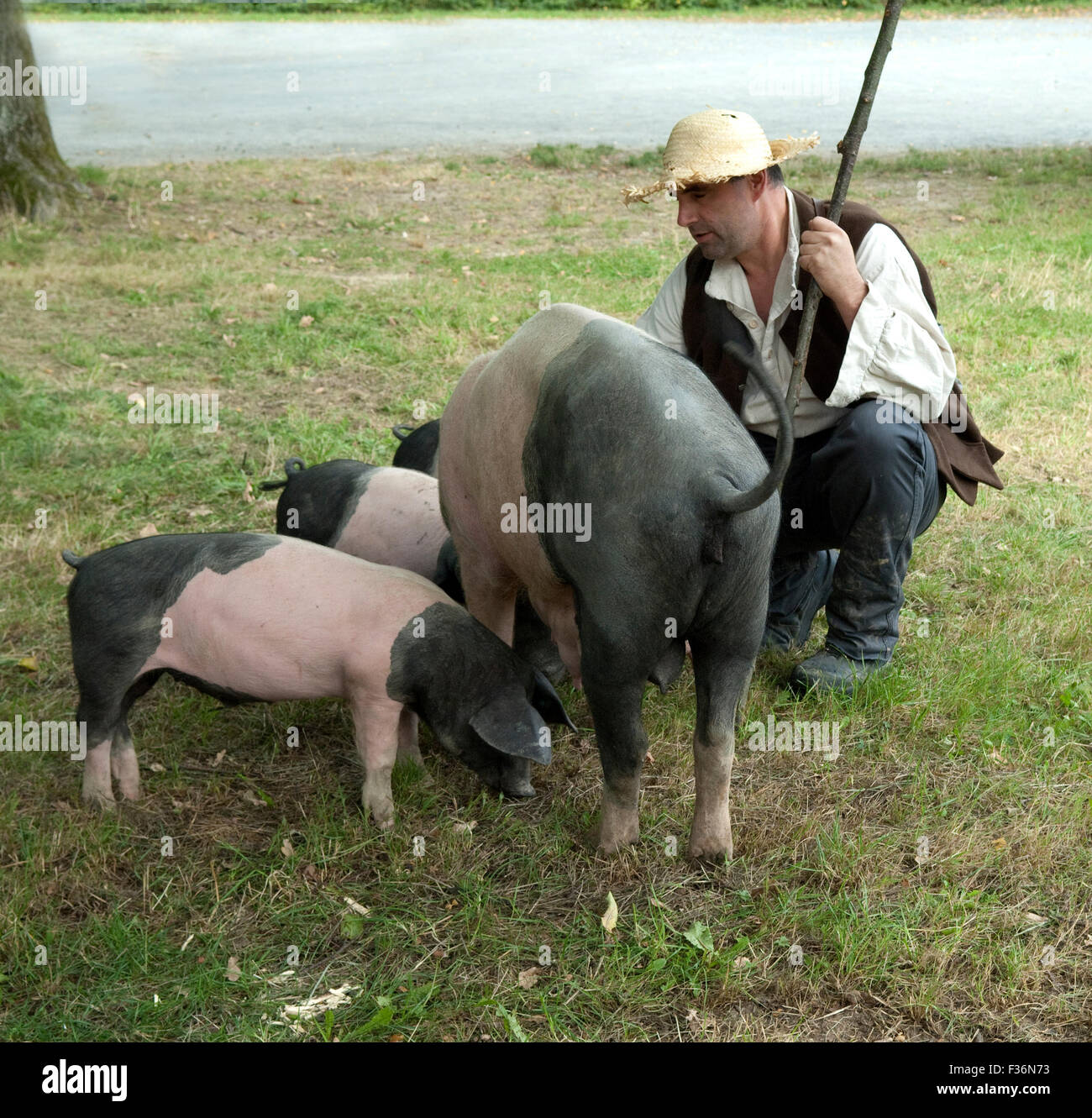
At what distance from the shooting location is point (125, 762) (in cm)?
331

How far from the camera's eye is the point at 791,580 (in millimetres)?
4145

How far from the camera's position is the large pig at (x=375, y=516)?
4.05 m

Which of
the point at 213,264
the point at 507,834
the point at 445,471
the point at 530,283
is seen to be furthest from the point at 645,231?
the point at 507,834

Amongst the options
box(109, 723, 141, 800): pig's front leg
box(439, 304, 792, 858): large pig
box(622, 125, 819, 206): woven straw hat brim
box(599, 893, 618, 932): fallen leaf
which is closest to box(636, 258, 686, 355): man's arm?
box(622, 125, 819, 206): woven straw hat brim

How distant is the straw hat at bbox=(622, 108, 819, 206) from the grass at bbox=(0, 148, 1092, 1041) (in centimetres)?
161

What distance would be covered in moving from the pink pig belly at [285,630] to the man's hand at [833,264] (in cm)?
143

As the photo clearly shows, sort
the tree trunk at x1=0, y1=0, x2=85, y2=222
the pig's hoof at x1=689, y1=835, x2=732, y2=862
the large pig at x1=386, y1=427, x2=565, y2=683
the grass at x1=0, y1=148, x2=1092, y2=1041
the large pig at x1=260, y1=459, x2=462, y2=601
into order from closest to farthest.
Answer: the grass at x1=0, y1=148, x2=1092, y2=1041 < the pig's hoof at x1=689, y1=835, x2=732, y2=862 < the large pig at x1=386, y1=427, x2=565, y2=683 < the large pig at x1=260, y1=459, x2=462, y2=601 < the tree trunk at x1=0, y1=0, x2=85, y2=222

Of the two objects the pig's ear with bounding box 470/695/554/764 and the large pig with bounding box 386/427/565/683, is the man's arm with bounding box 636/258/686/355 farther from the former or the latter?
the pig's ear with bounding box 470/695/554/764

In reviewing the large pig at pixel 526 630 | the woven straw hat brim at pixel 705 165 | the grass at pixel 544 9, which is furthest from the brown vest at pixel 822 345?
the grass at pixel 544 9

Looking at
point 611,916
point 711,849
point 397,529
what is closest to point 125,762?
point 397,529

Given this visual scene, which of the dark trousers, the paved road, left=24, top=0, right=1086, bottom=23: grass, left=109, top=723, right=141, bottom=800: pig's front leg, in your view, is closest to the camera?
left=109, top=723, right=141, bottom=800: pig's front leg

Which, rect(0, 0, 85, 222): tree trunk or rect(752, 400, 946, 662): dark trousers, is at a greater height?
rect(0, 0, 85, 222): tree trunk

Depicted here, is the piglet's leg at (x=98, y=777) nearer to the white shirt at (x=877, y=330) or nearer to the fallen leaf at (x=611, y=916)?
the fallen leaf at (x=611, y=916)

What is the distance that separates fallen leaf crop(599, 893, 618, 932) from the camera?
2.82m
